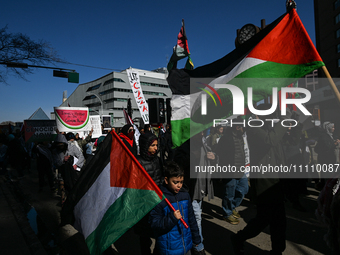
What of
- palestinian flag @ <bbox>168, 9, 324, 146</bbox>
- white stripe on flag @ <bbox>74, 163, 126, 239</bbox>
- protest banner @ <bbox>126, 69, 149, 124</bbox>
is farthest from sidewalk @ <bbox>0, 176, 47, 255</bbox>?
protest banner @ <bbox>126, 69, 149, 124</bbox>

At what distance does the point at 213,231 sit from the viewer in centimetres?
389

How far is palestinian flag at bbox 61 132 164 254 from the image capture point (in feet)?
7.33

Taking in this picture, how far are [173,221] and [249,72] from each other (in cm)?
192

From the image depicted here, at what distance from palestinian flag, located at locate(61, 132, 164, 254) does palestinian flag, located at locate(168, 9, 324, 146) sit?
1014 millimetres

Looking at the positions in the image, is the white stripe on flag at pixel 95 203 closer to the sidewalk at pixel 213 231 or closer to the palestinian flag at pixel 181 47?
the sidewalk at pixel 213 231

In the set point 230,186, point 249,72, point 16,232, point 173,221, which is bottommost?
point 16,232

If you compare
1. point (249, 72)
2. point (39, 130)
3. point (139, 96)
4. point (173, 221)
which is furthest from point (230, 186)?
point (39, 130)

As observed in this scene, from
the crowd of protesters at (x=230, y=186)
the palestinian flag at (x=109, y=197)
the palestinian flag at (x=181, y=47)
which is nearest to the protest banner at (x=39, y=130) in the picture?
the crowd of protesters at (x=230, y=186)

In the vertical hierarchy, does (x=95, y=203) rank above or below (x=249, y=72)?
below

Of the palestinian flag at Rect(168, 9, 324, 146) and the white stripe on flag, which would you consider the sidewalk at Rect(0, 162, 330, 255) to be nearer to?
the white stripe on flag

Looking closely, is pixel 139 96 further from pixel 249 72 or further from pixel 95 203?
pixel 95 203

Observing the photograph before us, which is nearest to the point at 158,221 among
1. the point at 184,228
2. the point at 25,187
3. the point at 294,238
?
the point at 184,228

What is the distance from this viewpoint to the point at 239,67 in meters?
2.94

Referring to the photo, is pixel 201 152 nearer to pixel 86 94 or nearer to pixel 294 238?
pixel 294 238
